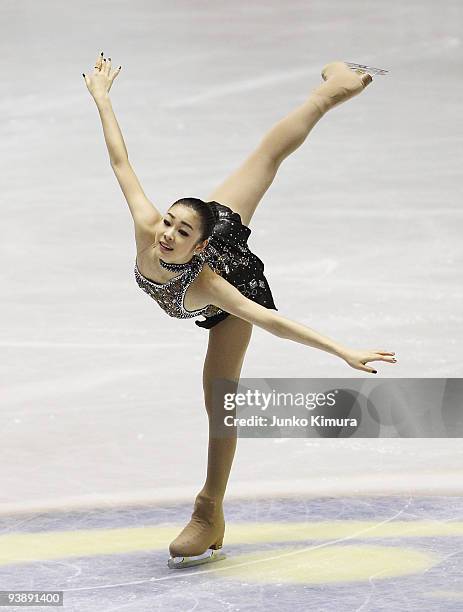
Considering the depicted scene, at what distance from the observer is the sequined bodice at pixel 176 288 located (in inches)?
155

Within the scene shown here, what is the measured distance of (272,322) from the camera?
371cm

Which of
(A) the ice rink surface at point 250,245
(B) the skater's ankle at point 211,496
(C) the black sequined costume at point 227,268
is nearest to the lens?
(C) the black sequined costume at point 227,268

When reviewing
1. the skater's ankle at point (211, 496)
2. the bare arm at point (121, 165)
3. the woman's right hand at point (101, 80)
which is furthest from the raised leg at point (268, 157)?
the skater's ankle at point (211, 496)

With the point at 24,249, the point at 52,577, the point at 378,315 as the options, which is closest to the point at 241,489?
the point at 52,577

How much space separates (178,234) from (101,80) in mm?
708

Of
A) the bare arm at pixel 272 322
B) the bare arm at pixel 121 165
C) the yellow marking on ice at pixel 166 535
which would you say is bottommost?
the yellow marking on ice at pixel 166 535

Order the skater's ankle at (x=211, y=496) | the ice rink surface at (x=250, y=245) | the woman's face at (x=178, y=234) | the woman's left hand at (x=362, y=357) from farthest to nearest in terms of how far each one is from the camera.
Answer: the ice rink surface at (x=250, y=245)
the skater's ankle at (x=211, y=496)
the woman's face at (x=178, y=234)
the woman's left hand at (x=362, y=357)

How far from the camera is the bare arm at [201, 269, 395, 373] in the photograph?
3426 millimetres

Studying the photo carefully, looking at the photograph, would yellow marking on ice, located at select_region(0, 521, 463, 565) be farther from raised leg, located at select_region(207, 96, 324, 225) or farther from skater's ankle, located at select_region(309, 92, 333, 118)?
skater's ankle, located at select_region(309, 92, 333, 118)

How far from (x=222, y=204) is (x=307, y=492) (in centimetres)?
151

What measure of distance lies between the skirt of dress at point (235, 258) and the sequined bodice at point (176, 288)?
0.58ft

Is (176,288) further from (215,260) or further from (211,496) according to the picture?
(211,496)

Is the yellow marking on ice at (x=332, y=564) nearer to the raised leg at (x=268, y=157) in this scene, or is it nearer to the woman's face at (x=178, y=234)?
the woman's face at (x=178, y=234)

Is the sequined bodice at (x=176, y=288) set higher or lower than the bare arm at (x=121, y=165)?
lower
